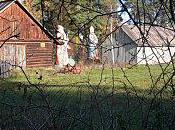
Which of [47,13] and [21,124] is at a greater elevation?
[47,13]

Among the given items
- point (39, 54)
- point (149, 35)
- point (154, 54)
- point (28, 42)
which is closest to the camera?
point (154, 54)

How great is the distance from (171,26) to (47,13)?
75 cm

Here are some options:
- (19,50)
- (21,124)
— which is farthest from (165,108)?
(19,50)

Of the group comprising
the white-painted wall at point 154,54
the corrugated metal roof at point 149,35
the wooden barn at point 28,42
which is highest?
the wooden barn at point 28,42

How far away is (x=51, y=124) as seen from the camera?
301 centimetres

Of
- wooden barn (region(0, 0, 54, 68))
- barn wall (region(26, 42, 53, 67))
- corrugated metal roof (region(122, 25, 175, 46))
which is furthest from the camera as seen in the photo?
barn wall (region(26, 42, 53, 67))

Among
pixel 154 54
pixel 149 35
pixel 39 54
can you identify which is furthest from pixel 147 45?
pixel 39 54

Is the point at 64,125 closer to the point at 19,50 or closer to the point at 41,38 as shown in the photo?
the point at 19,50

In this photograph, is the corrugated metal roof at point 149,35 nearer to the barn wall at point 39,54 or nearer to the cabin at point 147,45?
the cabin at point 147,45

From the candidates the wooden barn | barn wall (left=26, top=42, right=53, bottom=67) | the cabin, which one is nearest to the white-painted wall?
the cabin

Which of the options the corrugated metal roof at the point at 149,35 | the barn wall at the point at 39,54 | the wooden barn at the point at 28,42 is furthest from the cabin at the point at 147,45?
the barn wall at the point at 39,54

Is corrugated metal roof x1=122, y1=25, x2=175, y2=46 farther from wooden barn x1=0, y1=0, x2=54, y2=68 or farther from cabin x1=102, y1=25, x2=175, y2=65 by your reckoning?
wooden barn x1=0, y1=0, x2=54, y2=68

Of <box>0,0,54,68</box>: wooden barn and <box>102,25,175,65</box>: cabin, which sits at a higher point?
<box>0,0,54,68</box>: wooden barn

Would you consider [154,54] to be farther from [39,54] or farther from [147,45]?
[39,54]
